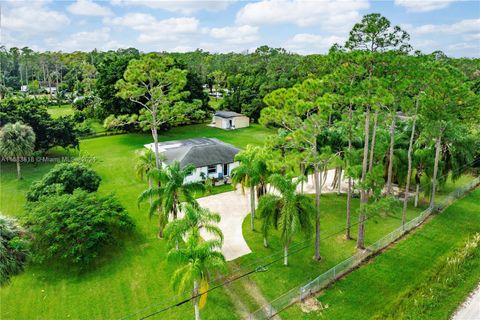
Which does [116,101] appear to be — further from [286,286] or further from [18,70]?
[18,70]

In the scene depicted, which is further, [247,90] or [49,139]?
[247,90]

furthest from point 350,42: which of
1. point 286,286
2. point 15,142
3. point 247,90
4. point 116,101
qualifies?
point 247,90

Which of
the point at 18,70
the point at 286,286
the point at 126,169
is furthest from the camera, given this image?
the point at 18,70

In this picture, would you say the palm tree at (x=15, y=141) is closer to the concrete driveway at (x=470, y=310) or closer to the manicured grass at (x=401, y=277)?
the manicured grass at (x=401, y=277)

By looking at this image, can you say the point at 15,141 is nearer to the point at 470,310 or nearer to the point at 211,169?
the point at 211,169

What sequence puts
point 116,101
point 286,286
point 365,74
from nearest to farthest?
point 286,286 → point 365,74 → point 116,101

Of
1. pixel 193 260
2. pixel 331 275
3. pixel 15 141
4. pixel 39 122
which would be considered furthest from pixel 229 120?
pixel 193 260
